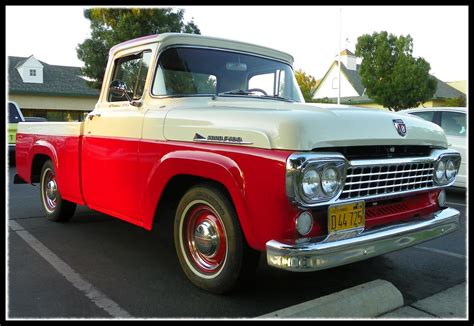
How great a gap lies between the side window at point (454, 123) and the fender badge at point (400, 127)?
5124mm

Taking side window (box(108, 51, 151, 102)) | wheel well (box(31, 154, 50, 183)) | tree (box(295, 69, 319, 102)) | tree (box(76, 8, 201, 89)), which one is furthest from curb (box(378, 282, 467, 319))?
tree (box(295, 69, 319, 102))

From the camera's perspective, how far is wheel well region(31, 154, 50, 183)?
612 centimetres

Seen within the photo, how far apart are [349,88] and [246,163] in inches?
1544

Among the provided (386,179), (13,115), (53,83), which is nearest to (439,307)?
(386,179)

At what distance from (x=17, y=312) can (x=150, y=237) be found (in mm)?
1989

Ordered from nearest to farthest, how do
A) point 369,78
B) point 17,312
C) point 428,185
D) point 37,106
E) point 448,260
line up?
point 17,312 < point 428,185 < point 448,260 < point 37,106 < point 369,78

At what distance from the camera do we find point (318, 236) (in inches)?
121

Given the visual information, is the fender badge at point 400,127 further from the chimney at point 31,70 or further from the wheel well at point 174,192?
Result: the chimney at point 31,70

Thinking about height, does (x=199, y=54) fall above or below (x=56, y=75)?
below

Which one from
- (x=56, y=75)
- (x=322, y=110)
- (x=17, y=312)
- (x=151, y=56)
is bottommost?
(x=17, y=312)

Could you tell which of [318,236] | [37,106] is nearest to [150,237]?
[318,236]

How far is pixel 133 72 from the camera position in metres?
4.62

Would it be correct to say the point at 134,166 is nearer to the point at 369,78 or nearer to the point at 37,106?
the point at 37,106
